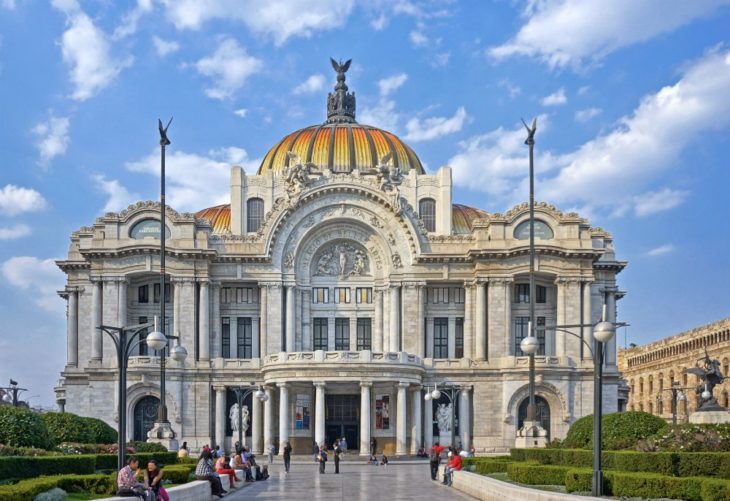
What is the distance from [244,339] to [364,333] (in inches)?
389

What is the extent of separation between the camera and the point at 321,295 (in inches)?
3511

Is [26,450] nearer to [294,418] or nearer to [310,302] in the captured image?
[294,418]

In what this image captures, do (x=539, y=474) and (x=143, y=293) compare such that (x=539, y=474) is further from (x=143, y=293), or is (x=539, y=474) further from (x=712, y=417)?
(x=143, y=293)

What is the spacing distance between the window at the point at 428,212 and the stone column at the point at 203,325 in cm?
2002

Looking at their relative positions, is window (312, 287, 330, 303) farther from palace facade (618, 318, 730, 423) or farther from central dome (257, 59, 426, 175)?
palace facade (618, 318, 730, 423)

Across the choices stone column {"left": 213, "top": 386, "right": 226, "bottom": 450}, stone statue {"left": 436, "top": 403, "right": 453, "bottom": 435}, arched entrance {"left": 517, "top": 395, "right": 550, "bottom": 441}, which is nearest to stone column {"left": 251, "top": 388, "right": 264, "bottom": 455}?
stone column {"left": 213, "top": 386, "right": 226, "bottom": 450}

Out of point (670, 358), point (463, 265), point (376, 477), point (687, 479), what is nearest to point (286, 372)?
point (463, 265)

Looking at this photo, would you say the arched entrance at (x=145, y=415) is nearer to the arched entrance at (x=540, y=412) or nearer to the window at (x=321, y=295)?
the window at (x=321, y=295)

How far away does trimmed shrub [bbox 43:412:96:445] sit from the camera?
178 ft

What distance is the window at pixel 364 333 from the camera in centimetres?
8906

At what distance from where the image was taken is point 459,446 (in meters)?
83.4

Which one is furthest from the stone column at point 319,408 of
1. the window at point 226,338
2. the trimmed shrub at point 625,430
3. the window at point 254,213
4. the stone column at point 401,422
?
the trimmed shrub at point 625,430

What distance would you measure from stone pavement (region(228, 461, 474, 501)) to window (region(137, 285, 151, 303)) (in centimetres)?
2644

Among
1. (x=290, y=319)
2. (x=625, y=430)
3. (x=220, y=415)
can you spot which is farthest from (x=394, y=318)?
(x=625, y=430)
